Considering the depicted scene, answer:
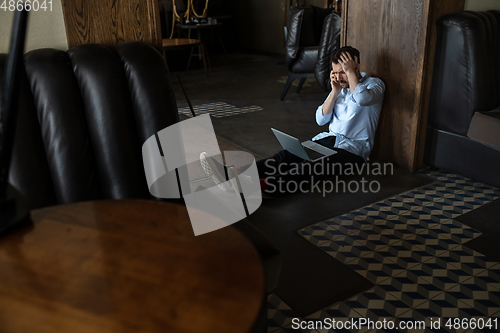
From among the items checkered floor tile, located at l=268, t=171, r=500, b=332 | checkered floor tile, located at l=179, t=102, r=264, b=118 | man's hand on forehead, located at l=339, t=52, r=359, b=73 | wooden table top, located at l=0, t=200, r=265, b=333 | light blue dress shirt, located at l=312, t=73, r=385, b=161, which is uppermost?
man's hand on forehead, located at l=339, t=52, r=359, b=73

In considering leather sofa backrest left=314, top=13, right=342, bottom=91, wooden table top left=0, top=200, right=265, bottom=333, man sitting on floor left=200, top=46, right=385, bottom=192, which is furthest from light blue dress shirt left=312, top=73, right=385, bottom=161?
wooden table top left=0, top=200, right=265, bottom=333

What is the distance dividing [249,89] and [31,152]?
4.48m

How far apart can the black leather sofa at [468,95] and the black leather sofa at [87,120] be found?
1.76m

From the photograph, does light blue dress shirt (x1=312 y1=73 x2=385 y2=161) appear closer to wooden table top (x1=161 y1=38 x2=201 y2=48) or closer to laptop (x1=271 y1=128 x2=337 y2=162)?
laptop (x1=271 y1=128 x2=337 y2=162)

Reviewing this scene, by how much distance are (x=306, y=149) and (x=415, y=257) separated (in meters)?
1.05

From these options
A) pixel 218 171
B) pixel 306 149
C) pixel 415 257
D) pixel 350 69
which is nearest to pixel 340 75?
pixel 350 69

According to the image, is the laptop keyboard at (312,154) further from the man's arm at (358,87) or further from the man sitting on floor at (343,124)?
the man's arm at (358,87)

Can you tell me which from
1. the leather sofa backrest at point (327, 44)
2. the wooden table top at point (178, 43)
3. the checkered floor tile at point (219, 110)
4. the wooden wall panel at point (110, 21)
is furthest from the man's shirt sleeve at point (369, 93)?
the wooden table top at point (178, 43)

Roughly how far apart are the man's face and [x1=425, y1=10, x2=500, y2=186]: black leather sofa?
0.55 m

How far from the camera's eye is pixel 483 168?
267 centimetres

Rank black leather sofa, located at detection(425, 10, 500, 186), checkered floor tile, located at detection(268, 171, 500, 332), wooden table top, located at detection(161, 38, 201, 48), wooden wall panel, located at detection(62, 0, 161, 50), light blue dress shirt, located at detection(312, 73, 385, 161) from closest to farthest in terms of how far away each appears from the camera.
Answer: checkered floor tile, located at detection(268, 171, 500, 332) < wooden wall panel, located at detection(62, 0, 161, 50) < black leather sofa, located at detection(425, 10, 500, 186) < light blue dress shirt, located at detection(312, 73, 385, 161) < wooden table top, located at detection(161, 38, 201, 48)

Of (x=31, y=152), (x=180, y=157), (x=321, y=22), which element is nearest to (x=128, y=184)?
(x=180, y=157)

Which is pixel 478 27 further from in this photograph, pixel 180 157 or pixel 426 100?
pixel 180 157

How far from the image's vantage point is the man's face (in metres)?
2.86
